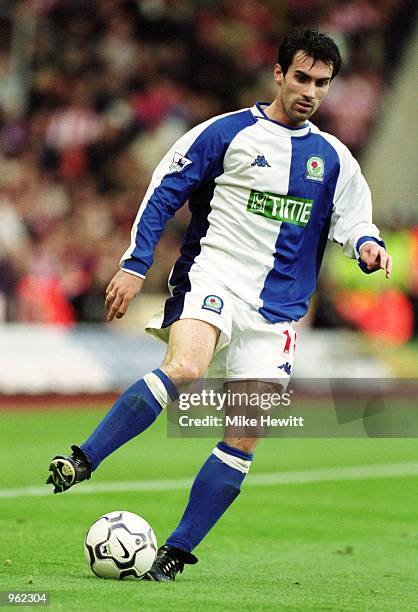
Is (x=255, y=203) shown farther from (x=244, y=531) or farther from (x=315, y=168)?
(x=244, y=531)

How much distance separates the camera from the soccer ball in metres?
5.11

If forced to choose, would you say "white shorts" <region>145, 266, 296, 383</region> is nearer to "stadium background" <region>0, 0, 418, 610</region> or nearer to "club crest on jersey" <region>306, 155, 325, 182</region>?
"club crest on jersey" <region>306, 155, 325, 182</region>

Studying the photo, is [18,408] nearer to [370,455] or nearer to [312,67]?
[370,455]

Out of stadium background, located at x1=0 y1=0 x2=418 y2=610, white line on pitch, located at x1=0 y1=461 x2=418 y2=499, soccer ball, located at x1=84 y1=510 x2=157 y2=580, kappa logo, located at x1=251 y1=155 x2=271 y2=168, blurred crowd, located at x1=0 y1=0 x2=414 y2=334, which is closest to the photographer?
soccer ball, located at x1=84 y1=510 x2=157 y2=580

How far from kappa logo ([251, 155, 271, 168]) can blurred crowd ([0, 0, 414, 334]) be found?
1027cm

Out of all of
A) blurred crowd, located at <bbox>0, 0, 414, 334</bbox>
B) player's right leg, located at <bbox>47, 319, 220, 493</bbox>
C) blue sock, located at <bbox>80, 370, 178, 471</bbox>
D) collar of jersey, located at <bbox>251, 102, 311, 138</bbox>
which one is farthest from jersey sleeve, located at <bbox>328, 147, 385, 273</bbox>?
blurred crowd, located at <bbox>0, 0, 414, 334</bbox>

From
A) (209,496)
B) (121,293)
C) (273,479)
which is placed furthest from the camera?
(273,479)

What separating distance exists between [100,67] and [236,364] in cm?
1346

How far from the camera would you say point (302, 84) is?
5531 mm

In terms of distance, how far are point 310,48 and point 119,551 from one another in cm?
234

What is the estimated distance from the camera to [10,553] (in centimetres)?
586

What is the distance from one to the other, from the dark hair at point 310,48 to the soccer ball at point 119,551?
7.06ft

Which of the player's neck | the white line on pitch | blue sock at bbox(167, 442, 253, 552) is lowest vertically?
the white line on pitch

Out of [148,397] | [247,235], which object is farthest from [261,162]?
[148,397]
